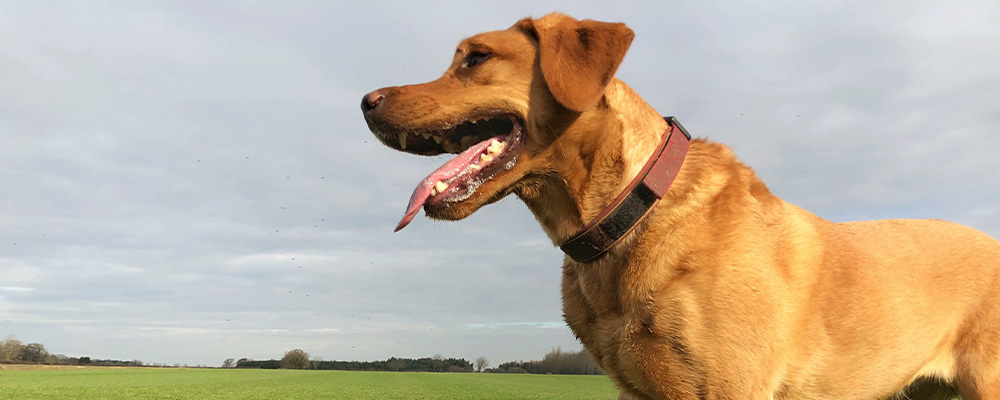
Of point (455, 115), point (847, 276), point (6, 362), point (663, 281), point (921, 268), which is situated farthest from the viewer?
point (6, 362)

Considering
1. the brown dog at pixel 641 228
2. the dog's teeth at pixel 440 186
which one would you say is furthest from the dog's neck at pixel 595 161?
the dog's teeth at pixel 440 186

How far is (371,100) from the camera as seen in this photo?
3.82m

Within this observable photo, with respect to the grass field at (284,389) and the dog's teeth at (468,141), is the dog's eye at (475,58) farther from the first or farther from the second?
the grass field at (284,389)

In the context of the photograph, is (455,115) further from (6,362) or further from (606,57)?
(6,362)

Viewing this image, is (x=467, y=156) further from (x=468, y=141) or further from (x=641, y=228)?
(x=641, y=228)

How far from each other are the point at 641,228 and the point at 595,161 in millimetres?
488

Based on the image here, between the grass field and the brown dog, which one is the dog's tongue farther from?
the grass field

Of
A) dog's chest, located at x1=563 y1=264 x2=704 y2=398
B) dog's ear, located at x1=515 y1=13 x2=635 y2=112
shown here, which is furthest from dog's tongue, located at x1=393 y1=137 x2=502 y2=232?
dog's chest, located at x1=563 y1=264 x2=704 y2=398

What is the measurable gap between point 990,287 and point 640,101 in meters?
3.36

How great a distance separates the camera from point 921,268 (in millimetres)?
4598

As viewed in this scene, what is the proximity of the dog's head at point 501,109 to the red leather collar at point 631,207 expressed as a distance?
0.41 meters

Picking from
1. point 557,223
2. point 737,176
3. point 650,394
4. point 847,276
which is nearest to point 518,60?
point 557,223

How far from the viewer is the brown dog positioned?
346 cm

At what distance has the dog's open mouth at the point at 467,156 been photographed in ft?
11.8
